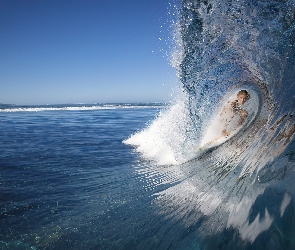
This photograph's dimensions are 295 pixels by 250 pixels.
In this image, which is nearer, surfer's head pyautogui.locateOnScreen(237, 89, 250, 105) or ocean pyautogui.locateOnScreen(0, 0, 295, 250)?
ocean pyautogui.locateOnScreen(0, 0, 295, 250)

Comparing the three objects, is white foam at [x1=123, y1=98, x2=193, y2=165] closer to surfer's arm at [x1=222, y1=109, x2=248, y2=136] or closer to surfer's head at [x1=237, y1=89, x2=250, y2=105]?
surfer's arm at [x1=222, y1=109, x2=248, y2=136]

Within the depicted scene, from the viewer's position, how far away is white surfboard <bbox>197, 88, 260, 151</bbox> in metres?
5.49

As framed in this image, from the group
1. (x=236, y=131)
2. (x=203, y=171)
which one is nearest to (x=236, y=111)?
(x=236, y=131)

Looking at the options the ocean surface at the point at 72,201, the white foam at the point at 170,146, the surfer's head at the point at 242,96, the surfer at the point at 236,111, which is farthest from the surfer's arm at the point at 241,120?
the ocean surface at the point at 72,201

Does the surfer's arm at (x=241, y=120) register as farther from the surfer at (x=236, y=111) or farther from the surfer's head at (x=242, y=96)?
the surfer's head at (x=242, y=96)

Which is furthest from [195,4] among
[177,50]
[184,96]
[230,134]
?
[230,134]

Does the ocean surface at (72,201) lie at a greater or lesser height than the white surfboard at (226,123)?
lesser

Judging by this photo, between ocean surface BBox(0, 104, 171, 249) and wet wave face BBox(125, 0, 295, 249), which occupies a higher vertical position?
wet wave face BBox(125, 0, 295, 249)

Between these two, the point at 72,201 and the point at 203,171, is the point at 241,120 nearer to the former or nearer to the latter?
the point at 203,171

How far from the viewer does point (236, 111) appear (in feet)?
19.4

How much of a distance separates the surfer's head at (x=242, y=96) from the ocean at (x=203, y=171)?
3 cm

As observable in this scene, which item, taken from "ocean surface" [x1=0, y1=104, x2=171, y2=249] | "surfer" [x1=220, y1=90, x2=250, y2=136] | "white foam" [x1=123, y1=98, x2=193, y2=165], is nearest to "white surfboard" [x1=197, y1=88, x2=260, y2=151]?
"surfer" [x1=220, y1=90, x2=250, y2=136]

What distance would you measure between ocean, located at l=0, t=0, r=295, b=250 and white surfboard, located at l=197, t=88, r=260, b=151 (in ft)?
0.09

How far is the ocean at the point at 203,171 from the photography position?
302 cm
